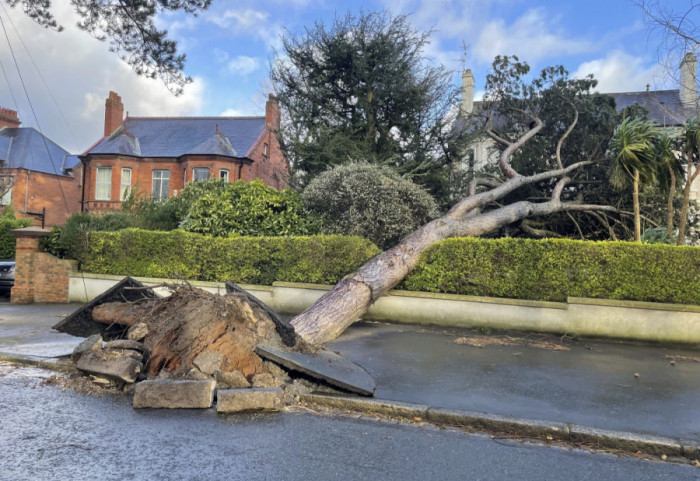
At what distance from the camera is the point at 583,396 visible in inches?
200

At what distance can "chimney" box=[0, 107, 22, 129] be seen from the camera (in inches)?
1351

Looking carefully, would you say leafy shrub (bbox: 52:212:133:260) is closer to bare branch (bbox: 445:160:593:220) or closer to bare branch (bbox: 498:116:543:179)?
A: bare branch (bbox: 445:160:593:220)

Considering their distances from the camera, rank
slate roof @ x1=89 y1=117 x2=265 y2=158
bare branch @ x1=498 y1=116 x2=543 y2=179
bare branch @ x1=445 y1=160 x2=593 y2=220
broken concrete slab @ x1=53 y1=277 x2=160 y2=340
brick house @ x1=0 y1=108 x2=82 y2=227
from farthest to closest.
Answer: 1. brick house @ x1=0 y1=108 x2=82 y2=227
2. slate roof @ x1=89 y1=117 x2=265 y2=158
3. bare branch @ x1=498 y1=116 x2=543 y2=179
4. bare branch @ x1=445 y1=160 x2=593 y2=220
5. broken concrete slab @ x1=53 y1=277 x2=160 y2=340

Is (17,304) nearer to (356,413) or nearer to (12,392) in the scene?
(12,392)

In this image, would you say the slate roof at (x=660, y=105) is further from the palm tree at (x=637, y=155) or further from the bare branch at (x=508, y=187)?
the palm tree at (x=637, y=155)

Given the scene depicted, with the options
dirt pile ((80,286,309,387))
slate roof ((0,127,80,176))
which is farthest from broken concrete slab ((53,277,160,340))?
slate roof ((0,127,80,176))

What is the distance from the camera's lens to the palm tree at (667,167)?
9.80 meters

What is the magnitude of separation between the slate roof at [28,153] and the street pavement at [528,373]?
28.7 m

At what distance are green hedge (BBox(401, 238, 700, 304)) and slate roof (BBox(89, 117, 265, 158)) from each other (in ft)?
69.5

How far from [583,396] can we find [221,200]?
908 cm

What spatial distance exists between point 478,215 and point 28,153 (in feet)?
108

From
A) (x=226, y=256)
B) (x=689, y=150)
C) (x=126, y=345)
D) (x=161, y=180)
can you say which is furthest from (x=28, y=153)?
(x=689, y=150)

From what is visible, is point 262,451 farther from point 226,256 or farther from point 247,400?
point 226,256

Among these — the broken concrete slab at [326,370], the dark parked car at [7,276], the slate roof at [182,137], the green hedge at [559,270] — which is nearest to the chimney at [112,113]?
the slate roof at [182,137]
